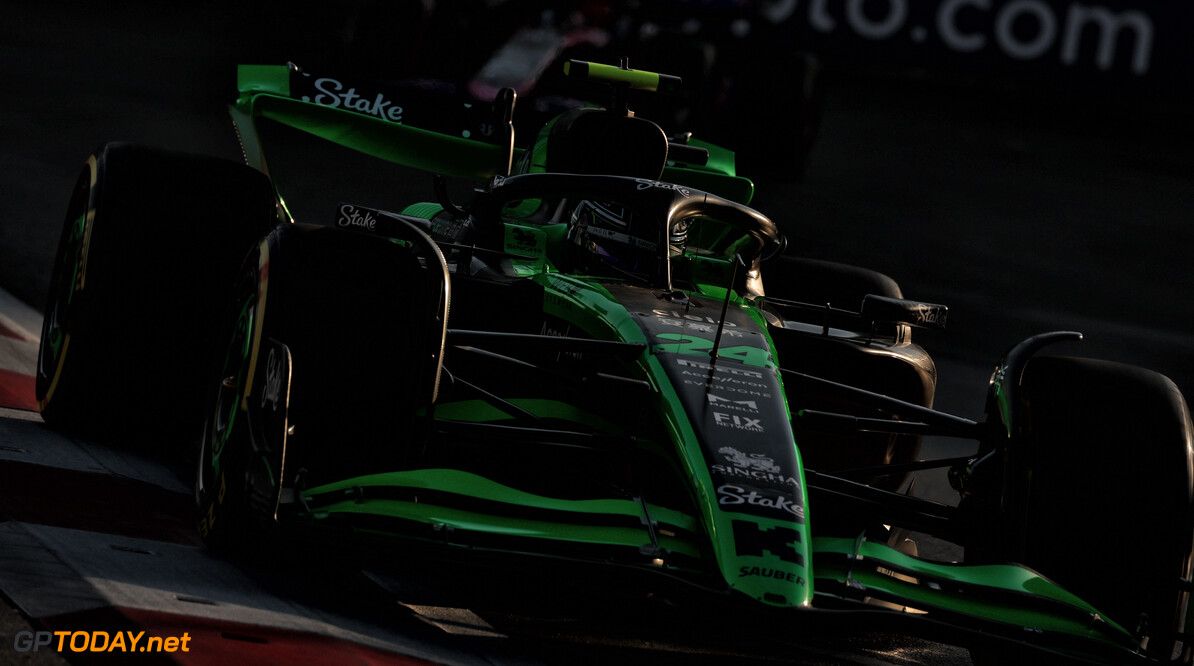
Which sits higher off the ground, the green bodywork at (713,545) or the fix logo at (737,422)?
the fix logo at (737,422)

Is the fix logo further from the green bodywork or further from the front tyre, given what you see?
the front tyre

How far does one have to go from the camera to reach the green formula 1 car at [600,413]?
3068 mm

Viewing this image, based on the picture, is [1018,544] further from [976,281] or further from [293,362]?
[976,281]

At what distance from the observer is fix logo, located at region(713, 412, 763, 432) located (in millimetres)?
3410

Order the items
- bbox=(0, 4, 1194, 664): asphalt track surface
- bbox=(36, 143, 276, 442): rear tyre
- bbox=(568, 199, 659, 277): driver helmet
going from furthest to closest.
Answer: bbox=(568, 199, 659, 277): driver helmet, bbox=(36, 143, 276, 442): rear tyre, bbox=(0, 4, 1194, 664): asphalt track surface

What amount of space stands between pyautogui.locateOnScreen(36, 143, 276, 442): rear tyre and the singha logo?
1718mm

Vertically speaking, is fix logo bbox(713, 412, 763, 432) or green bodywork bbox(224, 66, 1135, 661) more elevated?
fix logo bbox(713, 412, 763, 432)

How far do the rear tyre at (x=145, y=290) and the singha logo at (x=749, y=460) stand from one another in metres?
1.72

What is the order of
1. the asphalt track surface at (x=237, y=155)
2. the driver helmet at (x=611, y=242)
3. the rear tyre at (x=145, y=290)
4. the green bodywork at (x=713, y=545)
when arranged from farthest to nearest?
the driver helmet at (x=611, y=242)
the rear tyre at (x=145, y=290)
the green bodywork at (x=713, y=545)
the asphalt track surface at (x=237, y=155)

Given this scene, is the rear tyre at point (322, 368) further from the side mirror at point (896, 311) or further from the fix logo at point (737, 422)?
the side mirror at point (896, 311)

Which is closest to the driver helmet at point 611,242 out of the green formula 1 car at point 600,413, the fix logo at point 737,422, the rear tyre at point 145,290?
the green formula 1 car at point 600,413

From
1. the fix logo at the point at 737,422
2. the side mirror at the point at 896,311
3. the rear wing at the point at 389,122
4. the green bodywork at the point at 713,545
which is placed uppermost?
the rear wing at the point at 389,122

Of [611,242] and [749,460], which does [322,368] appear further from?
[611,242]

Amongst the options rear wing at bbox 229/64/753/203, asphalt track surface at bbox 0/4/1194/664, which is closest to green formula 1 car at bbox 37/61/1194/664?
asphalt track surface at bbox 0/4/1194/664
